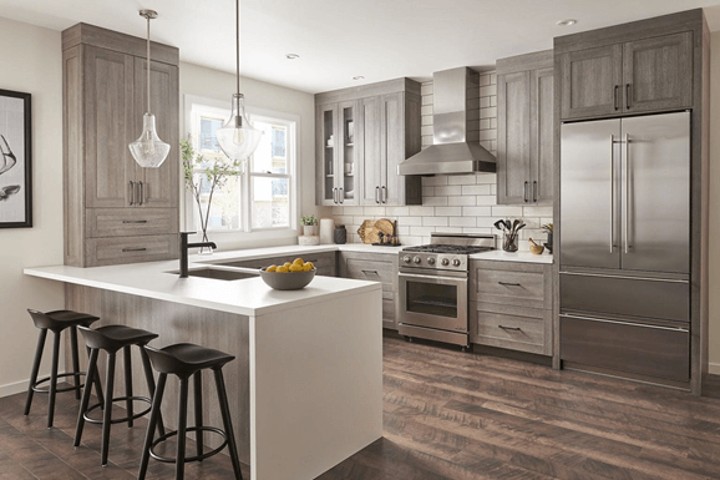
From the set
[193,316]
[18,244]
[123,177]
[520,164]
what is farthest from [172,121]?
[520,164]

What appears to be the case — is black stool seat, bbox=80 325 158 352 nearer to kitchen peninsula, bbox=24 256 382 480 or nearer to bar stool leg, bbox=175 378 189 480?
kitchen peninsula, bbox=24 256 382 480

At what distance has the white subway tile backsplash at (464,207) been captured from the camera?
16.9ft

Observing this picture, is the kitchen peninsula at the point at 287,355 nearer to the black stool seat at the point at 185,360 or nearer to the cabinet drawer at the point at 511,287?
the black stool seat at the point at 185,360

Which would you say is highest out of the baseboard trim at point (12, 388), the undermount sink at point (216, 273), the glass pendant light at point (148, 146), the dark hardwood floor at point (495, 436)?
the glass pendant light at point (148, 146)

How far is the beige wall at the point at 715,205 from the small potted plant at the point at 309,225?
3.74m

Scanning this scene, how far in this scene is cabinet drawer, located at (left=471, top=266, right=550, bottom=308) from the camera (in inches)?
173

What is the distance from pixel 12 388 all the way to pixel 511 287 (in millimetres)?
3842

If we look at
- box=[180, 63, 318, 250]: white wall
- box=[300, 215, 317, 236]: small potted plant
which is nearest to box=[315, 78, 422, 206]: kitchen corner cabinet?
box=[180, 63, 318, 250]: white wall

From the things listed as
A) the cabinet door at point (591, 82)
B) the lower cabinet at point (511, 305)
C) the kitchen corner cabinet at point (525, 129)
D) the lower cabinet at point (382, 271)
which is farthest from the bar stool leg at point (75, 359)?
the cabinet door at point (591, 82)

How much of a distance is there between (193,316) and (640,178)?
317cm

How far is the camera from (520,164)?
15.8ft

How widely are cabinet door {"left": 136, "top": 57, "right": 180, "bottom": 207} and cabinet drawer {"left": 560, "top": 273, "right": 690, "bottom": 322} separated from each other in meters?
3.23

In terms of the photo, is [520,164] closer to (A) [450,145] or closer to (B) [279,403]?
(A) [450,145]

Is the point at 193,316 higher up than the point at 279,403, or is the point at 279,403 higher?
the point at 193,316
